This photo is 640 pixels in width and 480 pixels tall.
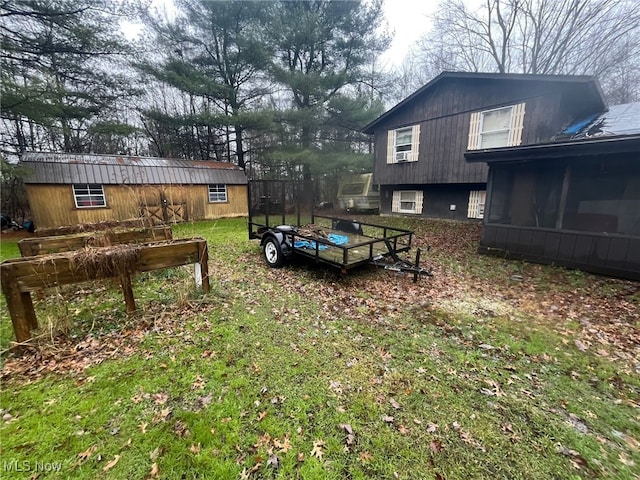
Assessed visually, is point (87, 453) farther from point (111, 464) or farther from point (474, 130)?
point (474, 130)

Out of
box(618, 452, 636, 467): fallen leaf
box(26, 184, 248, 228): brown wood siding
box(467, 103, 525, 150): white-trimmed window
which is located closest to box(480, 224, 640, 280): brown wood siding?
box(467, 103, 525, 150): white-trimmed window

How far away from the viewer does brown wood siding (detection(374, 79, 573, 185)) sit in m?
8.90

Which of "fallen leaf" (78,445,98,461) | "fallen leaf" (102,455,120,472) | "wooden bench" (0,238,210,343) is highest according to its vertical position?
"wooden bench" (0,238,210,343)

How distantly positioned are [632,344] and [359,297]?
3814mm

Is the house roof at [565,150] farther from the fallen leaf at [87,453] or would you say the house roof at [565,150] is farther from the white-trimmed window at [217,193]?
the white-trimmed window at [217,193]

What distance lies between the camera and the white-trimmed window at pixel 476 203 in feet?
36.6

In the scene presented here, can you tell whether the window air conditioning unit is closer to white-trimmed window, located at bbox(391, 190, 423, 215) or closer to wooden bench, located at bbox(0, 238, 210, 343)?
white-trimmed window, located at bbox(391, 190, 423, 215)

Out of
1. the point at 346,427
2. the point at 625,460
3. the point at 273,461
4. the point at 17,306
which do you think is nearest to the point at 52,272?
the point at 17,306

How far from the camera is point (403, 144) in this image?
1284cm

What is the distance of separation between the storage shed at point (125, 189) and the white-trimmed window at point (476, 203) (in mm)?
13166

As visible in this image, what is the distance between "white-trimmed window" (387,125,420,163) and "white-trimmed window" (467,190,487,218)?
3.01 meters

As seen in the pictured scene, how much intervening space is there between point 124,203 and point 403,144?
14563mm

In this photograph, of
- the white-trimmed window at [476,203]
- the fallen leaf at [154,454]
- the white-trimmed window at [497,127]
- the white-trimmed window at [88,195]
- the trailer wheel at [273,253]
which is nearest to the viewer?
the fallen leaf at [154,454]

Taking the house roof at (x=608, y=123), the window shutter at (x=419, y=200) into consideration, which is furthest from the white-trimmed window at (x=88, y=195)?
the house roof at (x=608, y=123)
